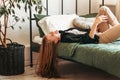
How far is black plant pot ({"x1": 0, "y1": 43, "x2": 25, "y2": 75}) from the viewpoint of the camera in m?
2.88

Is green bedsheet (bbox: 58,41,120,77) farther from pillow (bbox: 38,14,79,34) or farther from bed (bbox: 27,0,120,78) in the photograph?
pillow (bbox: 38,14,79,34)

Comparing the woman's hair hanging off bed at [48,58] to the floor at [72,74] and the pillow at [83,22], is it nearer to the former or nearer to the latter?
the floor at [72,74]

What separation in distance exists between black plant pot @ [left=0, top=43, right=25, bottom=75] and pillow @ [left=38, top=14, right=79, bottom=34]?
356mm

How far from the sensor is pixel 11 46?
2.99 meters

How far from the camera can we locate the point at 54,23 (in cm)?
307

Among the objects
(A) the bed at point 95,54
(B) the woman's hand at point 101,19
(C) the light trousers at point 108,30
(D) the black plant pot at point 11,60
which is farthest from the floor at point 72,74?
(B) the woman's hand at point 101,19

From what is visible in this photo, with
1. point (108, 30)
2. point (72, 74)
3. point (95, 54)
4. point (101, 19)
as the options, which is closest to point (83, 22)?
point (101, 19)

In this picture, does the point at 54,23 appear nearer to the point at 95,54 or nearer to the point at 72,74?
the point at 72,74

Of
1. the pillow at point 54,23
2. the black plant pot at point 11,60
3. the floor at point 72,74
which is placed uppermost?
the pillow at point 54,23

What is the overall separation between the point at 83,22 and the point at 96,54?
876 millimetres

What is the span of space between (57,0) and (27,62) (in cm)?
92

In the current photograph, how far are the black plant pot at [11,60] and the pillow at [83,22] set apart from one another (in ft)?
2.29

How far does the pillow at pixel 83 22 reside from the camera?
308 centimetres

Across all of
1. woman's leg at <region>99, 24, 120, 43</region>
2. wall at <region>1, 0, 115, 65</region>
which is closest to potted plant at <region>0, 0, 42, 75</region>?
wall at <region>1, 0, 115, 65</region>
